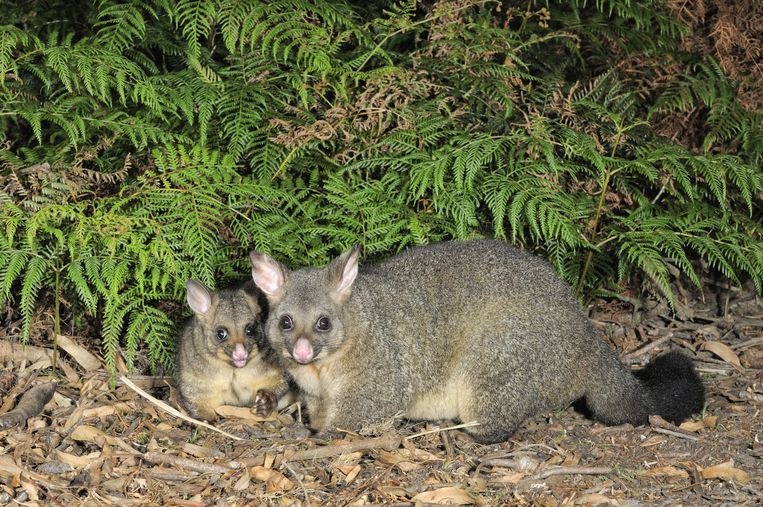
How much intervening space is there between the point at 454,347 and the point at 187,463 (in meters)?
2.02

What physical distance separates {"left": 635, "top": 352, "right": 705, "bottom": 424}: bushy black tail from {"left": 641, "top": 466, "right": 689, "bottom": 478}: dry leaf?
2.22 feet

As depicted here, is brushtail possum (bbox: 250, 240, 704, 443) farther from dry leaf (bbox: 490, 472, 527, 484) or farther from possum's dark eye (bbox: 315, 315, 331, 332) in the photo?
dry leaf (bbox: 490, 472, 527, 484)

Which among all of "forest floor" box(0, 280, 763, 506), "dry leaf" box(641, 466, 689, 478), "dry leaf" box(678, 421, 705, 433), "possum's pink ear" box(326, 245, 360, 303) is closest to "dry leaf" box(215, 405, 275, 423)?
"forest floor" box(0, 280, 763, 506)

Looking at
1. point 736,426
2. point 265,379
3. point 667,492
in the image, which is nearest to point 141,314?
point 265,379

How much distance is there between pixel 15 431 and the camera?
6.39 m

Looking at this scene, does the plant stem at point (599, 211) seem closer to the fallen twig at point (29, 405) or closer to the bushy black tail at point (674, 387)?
the bushy black tail at point (674, 387)

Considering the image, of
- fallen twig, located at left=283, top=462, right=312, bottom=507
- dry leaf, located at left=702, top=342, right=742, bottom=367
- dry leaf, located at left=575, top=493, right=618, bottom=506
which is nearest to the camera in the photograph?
fallen twig, located at left=283, top=462, right=312, bottom=507

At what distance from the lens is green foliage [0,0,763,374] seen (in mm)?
6844

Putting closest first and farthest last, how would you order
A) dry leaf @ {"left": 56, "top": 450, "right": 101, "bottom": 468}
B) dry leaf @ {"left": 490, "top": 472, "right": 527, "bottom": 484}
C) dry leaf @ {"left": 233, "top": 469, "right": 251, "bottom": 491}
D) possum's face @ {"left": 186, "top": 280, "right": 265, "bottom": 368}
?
dry leaf @ {"left": 233, "top": 469, "right": 251, "bottom": 491}
dry leaf @ {"left": 490, "top": 472, "right": 527, "bottom": 484}
dry leaf @ {"left": 56, "top": 450, "right": 101, "bottom": 468}
possum's face @ {"left": 186, "top": 280, "right": 265, "bottom": 368}

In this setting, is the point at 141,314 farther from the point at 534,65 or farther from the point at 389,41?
the point at 534,65

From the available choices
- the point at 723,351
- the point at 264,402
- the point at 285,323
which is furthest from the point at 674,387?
the point at 264,402

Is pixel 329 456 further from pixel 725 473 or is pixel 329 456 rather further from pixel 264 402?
pixel 725 473

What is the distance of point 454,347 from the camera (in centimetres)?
680

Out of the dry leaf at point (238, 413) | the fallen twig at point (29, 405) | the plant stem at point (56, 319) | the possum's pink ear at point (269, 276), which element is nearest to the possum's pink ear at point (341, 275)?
the possum's pink ear at point (269, 276)
